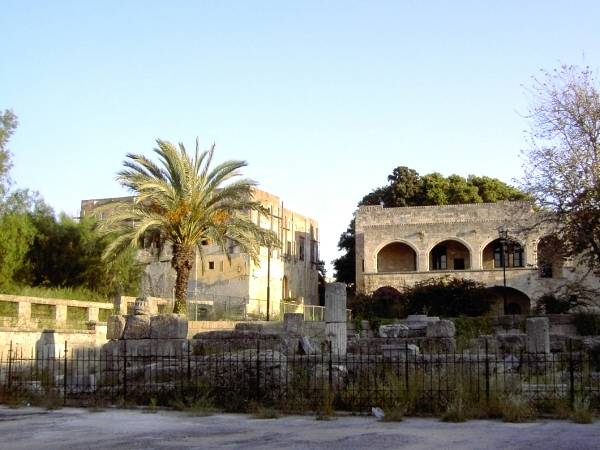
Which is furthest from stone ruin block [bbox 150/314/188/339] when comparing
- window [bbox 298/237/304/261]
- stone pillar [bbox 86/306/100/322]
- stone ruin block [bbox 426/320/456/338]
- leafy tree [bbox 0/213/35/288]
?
window [bbox 298/237/304/261]

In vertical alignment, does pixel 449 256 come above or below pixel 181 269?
above

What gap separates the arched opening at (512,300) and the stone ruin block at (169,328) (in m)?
29.5

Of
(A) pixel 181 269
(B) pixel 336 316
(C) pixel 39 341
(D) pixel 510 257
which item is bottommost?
(C) pixel 39 341

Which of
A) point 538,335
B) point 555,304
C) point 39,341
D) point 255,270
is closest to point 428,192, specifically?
point 255,270

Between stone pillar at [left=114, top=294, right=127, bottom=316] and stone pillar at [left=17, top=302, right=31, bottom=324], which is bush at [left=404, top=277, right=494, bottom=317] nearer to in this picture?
stone pillar at [left=114, top=294, right=127, bottom=316]

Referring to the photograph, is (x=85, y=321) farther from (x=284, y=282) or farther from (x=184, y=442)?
(x=284, y=282)

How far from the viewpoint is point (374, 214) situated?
48.7m

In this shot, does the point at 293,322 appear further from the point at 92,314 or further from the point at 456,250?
the point at 456,250

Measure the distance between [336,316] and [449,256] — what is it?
3335 cm

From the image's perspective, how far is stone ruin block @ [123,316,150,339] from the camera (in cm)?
2045

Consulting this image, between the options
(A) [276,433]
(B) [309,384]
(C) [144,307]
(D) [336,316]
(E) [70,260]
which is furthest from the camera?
(E) [70,260]

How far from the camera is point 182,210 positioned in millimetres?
25453

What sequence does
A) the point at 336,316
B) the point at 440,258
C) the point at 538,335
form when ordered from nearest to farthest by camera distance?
the point at 336,316 < the point at 538,335 < the point at 440,258

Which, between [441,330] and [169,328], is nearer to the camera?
[169,328]
